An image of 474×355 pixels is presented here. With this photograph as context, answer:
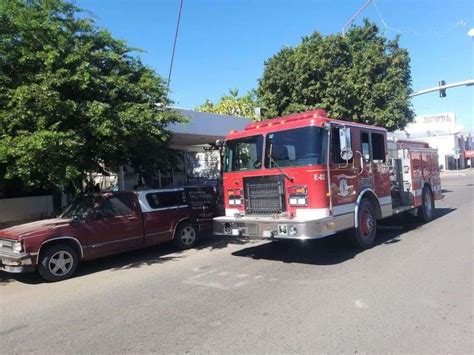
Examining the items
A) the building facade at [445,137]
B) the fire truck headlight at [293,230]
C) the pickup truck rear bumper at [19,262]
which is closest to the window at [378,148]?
the fire truck headlight at [293,230]

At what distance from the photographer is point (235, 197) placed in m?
9.67

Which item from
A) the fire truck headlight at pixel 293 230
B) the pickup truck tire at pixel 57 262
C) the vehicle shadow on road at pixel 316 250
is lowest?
the vehicle shadow on road at pixel 316 250

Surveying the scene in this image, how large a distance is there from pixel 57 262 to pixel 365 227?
20.5 ft

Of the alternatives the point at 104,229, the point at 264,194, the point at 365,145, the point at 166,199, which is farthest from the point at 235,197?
the point at 365,145

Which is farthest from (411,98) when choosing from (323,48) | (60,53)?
(60,53)

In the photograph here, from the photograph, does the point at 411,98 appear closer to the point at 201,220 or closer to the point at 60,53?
the point at 201,220

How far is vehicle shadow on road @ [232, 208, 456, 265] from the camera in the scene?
882cm

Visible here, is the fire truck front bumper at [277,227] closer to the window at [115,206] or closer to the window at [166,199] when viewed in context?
the window at [166,199]

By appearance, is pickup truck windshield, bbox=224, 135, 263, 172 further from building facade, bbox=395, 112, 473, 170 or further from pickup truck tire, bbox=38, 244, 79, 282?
building facade, bbox=395, 112, 473, 170

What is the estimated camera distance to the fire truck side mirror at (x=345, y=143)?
865cm

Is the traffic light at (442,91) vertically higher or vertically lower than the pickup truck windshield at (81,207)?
higher

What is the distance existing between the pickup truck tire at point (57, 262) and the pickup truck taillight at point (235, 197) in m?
3.31

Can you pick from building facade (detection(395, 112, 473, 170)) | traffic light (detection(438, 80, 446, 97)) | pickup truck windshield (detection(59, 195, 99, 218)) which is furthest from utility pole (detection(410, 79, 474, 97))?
building facade (detection(395, 112, 473, 170))

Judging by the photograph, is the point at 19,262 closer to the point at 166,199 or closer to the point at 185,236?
the point at 166,199
